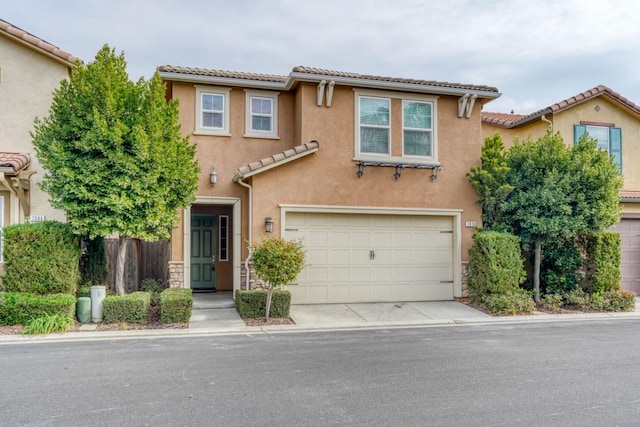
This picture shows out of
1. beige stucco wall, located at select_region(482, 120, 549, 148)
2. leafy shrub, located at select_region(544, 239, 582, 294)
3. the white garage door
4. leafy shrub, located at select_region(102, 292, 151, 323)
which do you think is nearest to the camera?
leafy shrub, located at select_region(102, 292, 151, 323)

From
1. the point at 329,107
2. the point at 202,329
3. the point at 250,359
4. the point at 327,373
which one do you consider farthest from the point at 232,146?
the point at 327,373

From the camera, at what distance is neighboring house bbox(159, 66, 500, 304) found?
11828mm

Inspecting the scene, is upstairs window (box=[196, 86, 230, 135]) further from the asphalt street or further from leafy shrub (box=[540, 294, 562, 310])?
leafy shrub (box=[540, 294, 562, 310])

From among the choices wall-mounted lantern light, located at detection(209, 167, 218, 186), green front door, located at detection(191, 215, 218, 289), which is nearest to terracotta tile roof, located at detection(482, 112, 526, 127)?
wall-mounted lantern light, located at detection(209, 167, 218, 186)

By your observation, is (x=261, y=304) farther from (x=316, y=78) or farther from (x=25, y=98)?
(x=25, y=98)

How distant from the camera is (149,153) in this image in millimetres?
9305

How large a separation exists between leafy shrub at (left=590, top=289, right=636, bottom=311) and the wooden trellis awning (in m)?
14.5

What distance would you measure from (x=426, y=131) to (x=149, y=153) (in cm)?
750

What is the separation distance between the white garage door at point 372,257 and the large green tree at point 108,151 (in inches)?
146

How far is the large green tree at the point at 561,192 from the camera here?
11.6 m

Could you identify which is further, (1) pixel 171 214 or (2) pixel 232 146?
(2) pixel 232 146

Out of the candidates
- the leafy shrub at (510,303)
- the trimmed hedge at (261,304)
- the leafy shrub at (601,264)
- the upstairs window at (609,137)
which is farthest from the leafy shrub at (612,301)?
the trimmed hedge at (261,304)

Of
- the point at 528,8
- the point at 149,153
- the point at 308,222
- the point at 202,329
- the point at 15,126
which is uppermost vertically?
the point at 528,8

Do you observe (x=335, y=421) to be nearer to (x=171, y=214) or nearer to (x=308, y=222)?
(x=171, y=214)
